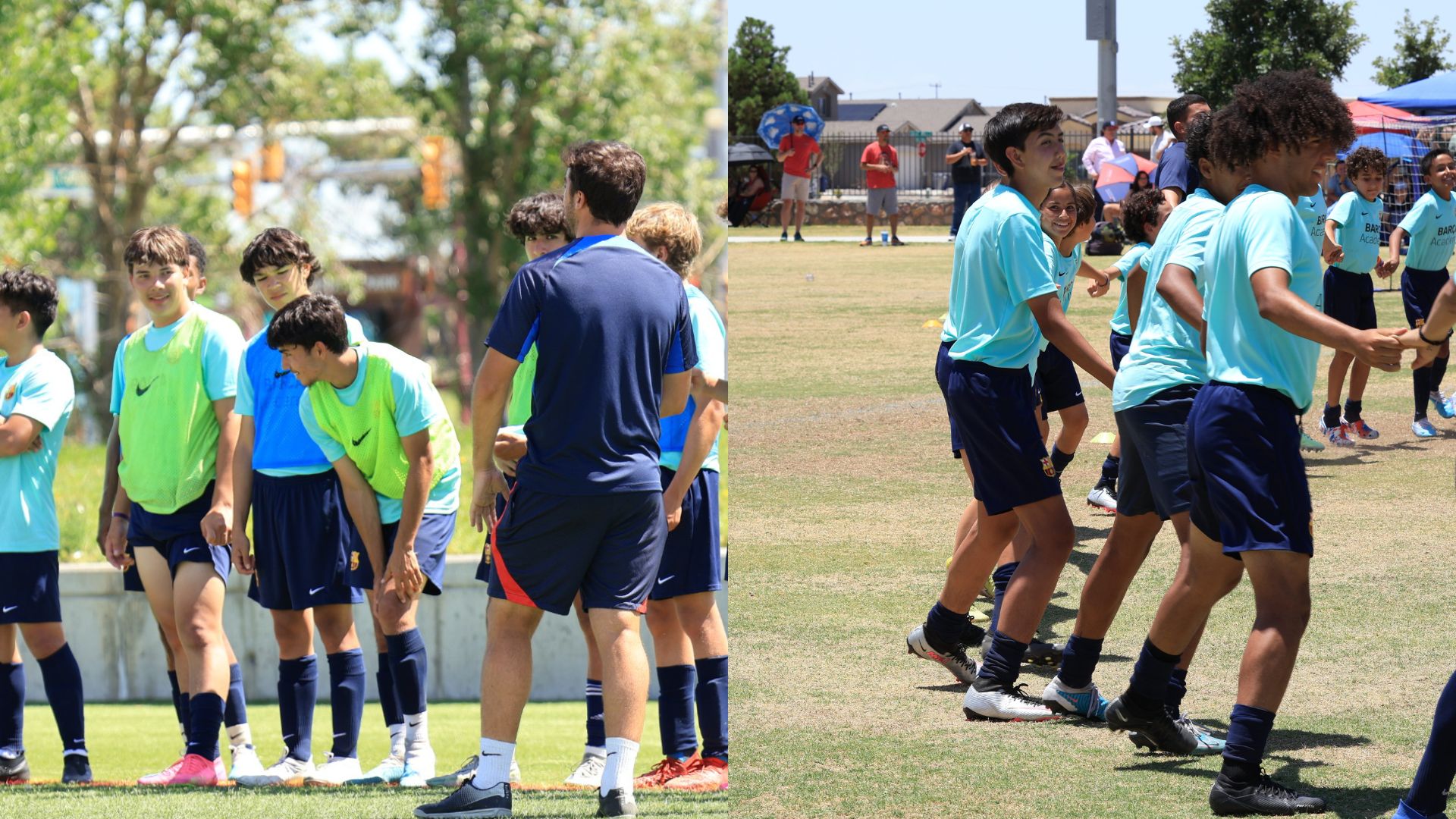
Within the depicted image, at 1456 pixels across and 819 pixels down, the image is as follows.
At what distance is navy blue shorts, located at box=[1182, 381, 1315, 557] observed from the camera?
138 inches

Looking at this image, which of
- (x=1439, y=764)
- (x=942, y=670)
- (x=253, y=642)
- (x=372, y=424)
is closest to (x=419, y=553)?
(x=372, y=424)

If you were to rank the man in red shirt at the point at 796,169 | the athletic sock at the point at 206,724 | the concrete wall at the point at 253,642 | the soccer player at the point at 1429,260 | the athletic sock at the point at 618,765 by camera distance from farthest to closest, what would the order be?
the man in red shirt at the point at 796,169
the soccer player at the point at 1429,260
the concrete wall at the point at 253,642
the athletic sock at the point at 206,724
the athletic sock at the point at 618,765

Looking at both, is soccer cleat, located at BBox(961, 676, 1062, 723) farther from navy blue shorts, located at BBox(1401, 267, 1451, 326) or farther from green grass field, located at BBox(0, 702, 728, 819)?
navy blue shorts, located at BBox(1401, 267, 1451, 326)

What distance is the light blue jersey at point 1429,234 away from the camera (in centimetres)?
1006

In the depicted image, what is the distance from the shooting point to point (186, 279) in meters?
5.42

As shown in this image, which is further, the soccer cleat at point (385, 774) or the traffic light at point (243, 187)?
the traffic light at point (243, 187)

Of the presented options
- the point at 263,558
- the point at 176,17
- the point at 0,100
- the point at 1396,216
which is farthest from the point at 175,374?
the point at 1396,216

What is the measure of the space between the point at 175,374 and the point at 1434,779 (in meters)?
3.96

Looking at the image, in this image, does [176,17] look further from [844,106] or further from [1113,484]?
[844,106]

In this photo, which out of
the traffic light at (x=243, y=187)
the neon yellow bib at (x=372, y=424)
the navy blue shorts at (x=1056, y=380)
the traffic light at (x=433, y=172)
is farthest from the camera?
the traffic light at (x=433, y=172)

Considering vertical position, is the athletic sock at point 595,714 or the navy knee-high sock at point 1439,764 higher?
the navy knee-high sock at point 1439,764

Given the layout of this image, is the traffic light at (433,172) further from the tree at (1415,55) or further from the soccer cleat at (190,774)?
the tree at (1415,55)

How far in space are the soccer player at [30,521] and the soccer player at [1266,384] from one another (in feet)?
12.8

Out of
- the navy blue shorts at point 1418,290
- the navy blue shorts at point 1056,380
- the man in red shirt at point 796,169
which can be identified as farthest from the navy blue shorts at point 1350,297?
the man in red shirt at point 796,169
